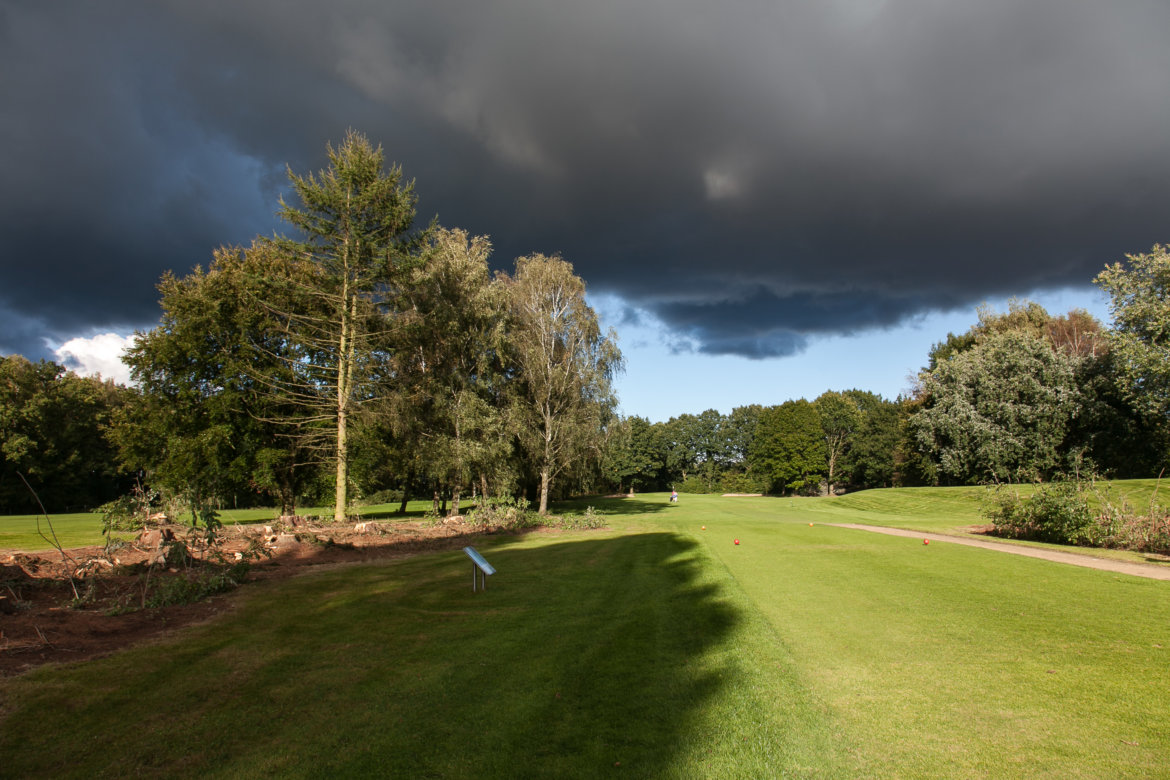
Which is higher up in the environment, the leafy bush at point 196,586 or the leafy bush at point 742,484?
the leafy bush at point 196,586

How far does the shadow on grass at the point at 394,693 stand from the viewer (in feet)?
13.5

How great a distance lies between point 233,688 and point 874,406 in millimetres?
91704

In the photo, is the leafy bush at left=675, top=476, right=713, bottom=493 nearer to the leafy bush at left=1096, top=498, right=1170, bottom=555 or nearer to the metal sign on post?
the leafy bush at left=1096, top=498, right=1170, bottom=555

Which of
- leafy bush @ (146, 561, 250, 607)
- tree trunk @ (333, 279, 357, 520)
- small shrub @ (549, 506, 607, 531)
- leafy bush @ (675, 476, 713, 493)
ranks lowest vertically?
leafy bush @ (675, 476, 713, 493)

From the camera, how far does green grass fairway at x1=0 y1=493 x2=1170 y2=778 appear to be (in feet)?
13.3

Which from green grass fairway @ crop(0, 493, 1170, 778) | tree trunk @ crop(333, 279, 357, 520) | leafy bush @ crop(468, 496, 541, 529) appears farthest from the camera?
leafy bush @ crop(468, 496, 541, 529)

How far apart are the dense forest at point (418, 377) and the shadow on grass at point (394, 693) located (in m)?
15.3

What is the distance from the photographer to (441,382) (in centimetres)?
2570

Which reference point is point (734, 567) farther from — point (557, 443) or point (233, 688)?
point (557, 443)

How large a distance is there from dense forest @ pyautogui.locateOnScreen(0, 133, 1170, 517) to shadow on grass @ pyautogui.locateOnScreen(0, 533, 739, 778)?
50.2 ft

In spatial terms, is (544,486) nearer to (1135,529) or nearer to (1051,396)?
(1135,529)

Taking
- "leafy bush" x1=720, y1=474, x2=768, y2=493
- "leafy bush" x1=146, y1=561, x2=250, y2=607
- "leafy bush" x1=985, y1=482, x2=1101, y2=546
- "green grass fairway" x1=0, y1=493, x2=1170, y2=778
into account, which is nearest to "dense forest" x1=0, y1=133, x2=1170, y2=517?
"leafy bush" x1=985, y1=482, x2=1101, y2=546

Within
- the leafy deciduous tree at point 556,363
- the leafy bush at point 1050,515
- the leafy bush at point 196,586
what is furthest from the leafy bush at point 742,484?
the leafy bush at point 196,586

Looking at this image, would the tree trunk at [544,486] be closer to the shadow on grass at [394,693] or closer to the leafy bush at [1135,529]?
the shadow on grass at [394,693]
